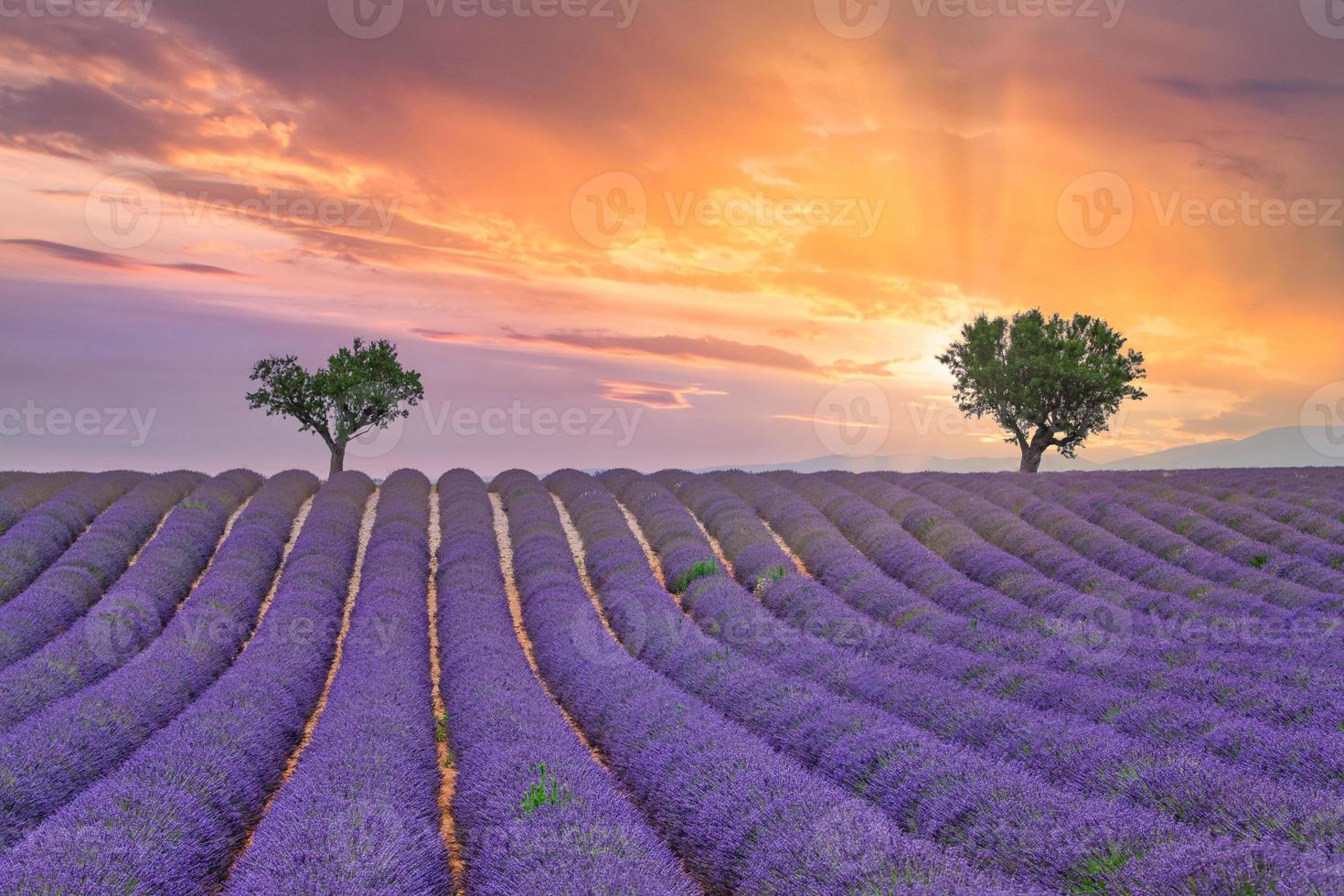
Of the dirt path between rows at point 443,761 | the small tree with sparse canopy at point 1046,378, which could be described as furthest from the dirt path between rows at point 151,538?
the small tree with sparse canopy at point 1046,378

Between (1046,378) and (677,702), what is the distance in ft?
81.8

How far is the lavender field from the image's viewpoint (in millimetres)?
4430

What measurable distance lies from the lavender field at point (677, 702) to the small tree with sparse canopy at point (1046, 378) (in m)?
11.8

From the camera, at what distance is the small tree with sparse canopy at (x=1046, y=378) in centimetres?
2897

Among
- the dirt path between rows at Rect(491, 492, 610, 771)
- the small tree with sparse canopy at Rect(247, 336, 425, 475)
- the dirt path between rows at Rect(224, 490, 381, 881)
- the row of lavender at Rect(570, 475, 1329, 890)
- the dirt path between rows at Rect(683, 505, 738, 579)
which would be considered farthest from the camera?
the small tree with sparse canopy at Rect(247, 336, 425, 475)

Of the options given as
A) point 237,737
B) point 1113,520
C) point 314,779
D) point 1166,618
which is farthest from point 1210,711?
point 1113,520

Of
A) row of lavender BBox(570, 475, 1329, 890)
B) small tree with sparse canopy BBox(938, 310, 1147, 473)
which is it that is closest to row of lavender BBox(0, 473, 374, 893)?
row of lavender BBox(570, 475, 1329, 890)

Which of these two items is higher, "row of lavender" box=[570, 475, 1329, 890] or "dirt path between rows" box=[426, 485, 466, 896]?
"row of lavender" box=[570, 475, 1329, 890]

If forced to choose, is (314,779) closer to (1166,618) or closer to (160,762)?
(160,762)

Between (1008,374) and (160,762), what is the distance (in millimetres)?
27570

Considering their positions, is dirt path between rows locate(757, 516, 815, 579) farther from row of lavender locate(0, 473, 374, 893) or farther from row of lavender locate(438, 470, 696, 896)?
row of lavender locate(0, 473, 374, 893)

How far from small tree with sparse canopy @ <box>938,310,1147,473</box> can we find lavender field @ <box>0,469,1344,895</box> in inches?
463

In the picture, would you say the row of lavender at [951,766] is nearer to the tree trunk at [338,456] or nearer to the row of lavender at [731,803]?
the row of lavender at [731,803]

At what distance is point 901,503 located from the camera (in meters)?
18.3
